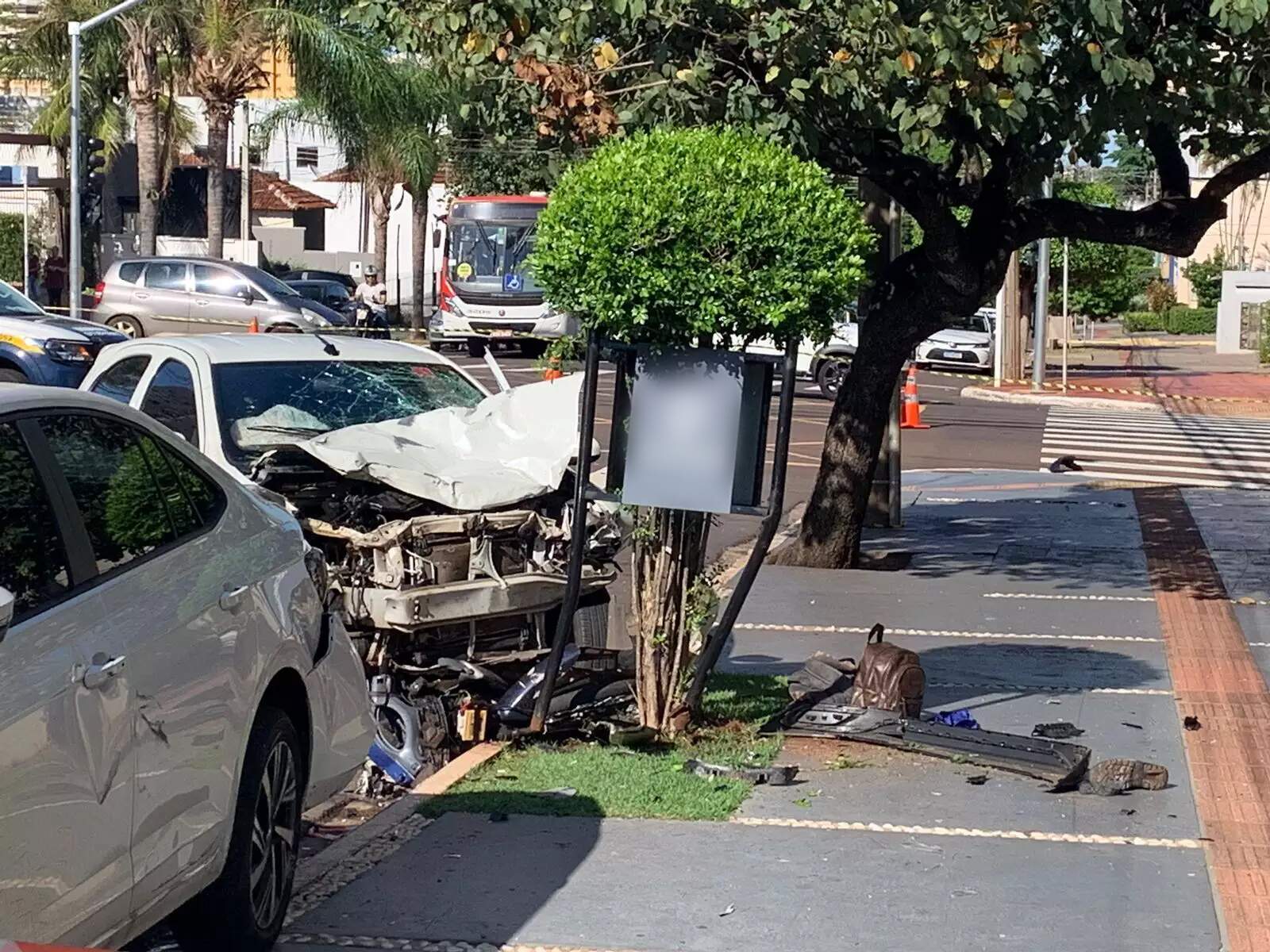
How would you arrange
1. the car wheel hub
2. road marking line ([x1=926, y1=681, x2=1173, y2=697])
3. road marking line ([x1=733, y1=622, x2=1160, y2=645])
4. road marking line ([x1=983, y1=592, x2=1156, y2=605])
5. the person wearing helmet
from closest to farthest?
1. the car wheel hub
2. road marking line ([x1=926, y1=681, x2=1173, y2=697])
3. road marking line ([x1=733, y1=622, x2=1160, y2=645])
4. road marking line ([x1=983, y1=592, x2=1156, y2=605])
5. the person wearing helmet

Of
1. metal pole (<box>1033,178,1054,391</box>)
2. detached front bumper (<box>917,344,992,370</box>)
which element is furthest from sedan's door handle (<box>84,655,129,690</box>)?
detached front bumper (<box>917,344,992,370</box>)

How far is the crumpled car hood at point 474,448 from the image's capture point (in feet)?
26.3

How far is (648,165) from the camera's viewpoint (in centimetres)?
707

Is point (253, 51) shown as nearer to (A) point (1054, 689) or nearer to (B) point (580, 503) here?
(A) point (1054, 689)

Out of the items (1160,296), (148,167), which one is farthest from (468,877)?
(1160,296)

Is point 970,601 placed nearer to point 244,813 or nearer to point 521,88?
point 521,88

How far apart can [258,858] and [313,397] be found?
4874mm

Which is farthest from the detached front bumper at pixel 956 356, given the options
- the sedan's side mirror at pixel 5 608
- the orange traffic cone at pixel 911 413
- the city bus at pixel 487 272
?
the sedan's side mirror at pixel 5 608

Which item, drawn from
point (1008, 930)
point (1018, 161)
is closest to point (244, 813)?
point (1008, 930)

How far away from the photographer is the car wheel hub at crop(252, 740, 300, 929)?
5107 mm

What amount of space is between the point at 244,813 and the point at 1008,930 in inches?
90.5

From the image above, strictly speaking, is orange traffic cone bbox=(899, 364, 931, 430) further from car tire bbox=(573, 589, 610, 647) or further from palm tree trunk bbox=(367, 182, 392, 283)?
palm tree trunk bbox=(367, 182, 392, 283)

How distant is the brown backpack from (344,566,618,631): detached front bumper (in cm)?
138

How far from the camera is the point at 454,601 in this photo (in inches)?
307
